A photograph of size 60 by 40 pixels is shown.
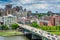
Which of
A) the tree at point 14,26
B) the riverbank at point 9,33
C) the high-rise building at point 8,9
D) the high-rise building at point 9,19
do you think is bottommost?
the riverbank at point 9,33

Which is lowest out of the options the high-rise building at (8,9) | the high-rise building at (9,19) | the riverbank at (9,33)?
the riverbank at (9,33)

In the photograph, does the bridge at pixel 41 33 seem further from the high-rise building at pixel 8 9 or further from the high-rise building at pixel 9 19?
the high-rise building at pixel 8 9

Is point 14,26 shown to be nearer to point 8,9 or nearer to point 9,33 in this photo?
point 9,33

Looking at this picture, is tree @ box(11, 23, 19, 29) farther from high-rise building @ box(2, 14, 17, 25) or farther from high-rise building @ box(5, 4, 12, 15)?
high-rise building @ box(5, 4, 12, 15)

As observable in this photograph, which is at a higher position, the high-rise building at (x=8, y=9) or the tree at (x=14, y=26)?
the high-rise building at (x=8, y=9)

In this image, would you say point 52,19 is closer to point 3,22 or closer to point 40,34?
point 40,34

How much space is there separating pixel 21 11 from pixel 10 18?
0.90 ft

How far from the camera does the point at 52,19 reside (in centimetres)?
548

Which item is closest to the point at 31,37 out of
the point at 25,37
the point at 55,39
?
the point at 25,37

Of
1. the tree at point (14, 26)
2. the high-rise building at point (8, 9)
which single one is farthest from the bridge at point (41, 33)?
the high-rise building at point (8, 9)

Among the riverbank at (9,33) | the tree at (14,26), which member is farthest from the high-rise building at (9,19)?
the riverbank at (9,33)

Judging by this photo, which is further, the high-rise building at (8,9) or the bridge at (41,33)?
the high-rise building at (8,9)

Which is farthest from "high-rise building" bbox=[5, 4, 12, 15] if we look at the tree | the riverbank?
the riverbank

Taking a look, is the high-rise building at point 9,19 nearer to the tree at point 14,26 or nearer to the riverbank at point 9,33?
the tree at point 14,26
